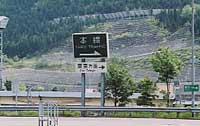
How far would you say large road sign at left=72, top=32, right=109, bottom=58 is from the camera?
31875mm

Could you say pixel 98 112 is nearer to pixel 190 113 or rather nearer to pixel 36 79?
pixel 190 113

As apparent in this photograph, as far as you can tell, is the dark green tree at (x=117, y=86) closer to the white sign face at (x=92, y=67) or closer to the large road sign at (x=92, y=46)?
the large road sign at (x=92, y=46)

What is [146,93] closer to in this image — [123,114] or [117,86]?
[117,86]

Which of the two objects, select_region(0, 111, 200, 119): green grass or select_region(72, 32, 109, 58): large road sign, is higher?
select_region(72, 32, 109, 58): large road sign

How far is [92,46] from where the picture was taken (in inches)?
1261

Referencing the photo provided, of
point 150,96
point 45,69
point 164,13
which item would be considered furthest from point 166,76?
point 164,13

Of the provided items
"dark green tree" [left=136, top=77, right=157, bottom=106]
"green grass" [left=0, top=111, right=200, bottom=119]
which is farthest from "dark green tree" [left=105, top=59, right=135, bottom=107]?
"green grass" [left=0, top=111, right=200, bottom=119]

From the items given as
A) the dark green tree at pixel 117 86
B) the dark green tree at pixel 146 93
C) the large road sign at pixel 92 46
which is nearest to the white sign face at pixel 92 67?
the large road sign at pixel 92 46

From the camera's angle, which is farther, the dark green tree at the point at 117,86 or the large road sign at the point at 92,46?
the dark green tree at the point at 117,86

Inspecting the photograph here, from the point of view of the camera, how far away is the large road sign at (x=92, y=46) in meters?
31.9

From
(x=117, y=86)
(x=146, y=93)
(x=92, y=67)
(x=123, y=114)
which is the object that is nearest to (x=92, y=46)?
(x=92, y=67)

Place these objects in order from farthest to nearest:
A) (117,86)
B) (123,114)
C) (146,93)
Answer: (117,86)
(146,93)
(123,114)

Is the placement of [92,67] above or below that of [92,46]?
below

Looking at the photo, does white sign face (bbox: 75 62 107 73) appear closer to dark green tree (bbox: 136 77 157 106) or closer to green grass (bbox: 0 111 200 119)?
green grass (bbox: 0 111 200 119)
